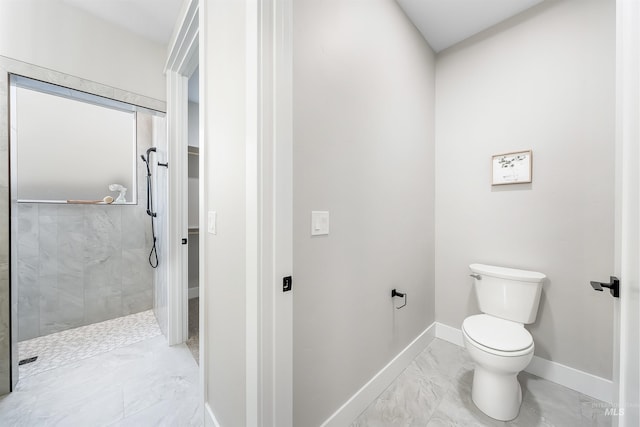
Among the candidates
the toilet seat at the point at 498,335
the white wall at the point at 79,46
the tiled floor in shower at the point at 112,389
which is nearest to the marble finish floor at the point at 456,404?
the toilet seat at the point at 498,335

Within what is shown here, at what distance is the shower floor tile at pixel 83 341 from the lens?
5.81 feet

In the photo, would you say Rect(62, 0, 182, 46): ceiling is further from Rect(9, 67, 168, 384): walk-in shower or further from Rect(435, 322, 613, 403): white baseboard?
Rect(435, 322, 613, 403): white baseboard

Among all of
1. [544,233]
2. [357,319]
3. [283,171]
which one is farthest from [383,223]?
[544,233]

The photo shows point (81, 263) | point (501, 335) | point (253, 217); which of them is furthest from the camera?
point (81, 263)

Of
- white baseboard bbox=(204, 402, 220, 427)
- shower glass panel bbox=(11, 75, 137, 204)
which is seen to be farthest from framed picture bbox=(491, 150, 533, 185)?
shower glass panel bbox=(11, 75, 137, 204)

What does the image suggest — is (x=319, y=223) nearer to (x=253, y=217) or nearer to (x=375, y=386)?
(x=253, y=217)

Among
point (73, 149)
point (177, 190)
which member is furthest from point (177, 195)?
point (73, 149)

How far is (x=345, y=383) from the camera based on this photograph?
4.01 feet

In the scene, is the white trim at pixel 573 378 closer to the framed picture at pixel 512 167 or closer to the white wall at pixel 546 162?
the white wall at pixel 546 162

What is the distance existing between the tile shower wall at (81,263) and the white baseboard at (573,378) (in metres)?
3.69

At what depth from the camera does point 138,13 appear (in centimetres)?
176

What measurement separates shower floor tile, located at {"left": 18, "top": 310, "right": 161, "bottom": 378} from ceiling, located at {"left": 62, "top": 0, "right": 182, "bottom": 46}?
2669 mm

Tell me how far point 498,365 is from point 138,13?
3.35 m

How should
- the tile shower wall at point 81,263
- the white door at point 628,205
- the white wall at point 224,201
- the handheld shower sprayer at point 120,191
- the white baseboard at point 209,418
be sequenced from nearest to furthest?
the white door at point 628,205, the white wall at point 224,201, the white baseboard at point 209,418, the tile shower wall at point 81,263, the handheld shower sprayer at point 120,191
